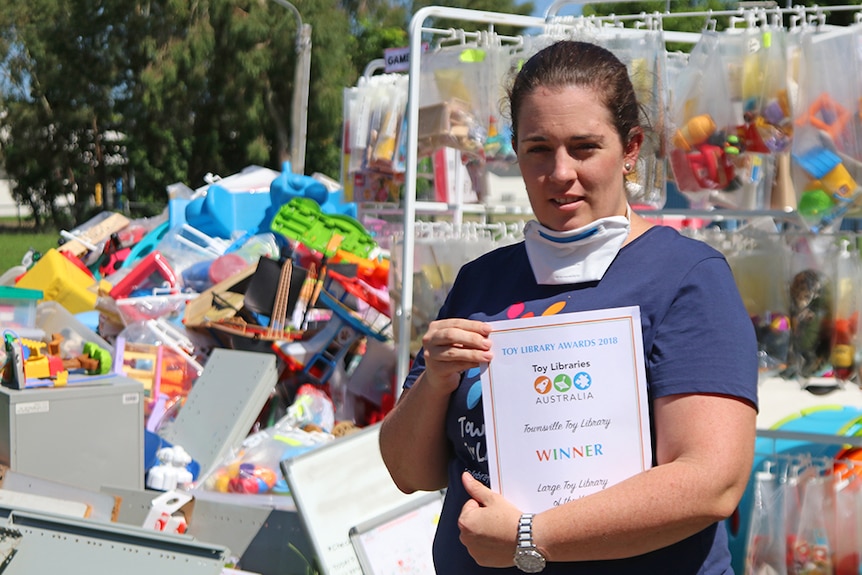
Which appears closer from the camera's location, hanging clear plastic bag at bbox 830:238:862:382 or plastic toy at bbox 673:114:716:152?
hanging clear plastic bag at bbox 830:238:862:382

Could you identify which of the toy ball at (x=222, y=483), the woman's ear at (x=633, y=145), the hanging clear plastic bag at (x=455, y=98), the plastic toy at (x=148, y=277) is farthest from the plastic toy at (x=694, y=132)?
the plastic toy at (x=148, y=277)

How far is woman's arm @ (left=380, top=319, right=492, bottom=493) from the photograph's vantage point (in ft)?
5.21

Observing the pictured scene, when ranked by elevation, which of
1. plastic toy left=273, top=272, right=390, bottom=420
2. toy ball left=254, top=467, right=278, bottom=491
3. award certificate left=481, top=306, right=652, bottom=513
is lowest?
toy ball left=254, top=467, right=278, bottom=491

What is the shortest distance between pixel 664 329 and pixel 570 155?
11.7 inches

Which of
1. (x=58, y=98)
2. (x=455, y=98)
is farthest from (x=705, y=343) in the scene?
(x=58, y=98)

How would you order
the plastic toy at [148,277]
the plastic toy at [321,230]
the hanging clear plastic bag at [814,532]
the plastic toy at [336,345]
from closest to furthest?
the hanging clear plastic bag at [814,532]
the plastic toy at [336,345]
the plastic toy at [321,230]
the plastic toy at [148,277]

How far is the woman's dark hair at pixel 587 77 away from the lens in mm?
1585

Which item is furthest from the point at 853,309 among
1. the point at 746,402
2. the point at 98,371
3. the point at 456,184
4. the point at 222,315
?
the point at 222,315

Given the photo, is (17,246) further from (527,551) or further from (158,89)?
(527,551)

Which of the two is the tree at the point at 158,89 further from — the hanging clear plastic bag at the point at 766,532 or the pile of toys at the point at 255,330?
the hanging clear plastic bag at the point at 766,532

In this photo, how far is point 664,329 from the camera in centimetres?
153

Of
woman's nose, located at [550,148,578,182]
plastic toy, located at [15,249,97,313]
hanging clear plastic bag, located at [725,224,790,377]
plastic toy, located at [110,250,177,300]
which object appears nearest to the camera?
woman's nose, located at [550,148,578,182]

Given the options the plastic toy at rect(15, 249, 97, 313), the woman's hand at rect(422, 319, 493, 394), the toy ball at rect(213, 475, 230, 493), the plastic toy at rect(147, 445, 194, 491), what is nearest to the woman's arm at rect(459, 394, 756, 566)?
the woman's hand at rect(422, 319, 493, 394)

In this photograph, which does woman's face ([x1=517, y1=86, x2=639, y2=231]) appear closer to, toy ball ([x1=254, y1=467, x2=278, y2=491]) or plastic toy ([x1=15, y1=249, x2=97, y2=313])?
toy ball ([x1=254, y1=467, x2=278, y2=491])
